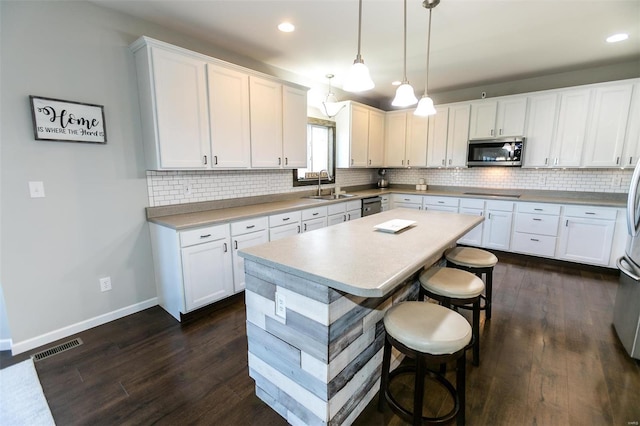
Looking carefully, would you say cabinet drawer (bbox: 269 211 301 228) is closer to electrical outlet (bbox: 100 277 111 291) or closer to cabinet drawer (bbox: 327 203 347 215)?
cabinet drawer (bbox: 327 203 347 215)

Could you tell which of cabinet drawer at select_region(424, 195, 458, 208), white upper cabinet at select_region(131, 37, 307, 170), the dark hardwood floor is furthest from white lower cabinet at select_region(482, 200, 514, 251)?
white upper cabinet at select_region(131, 37, 307, 170)

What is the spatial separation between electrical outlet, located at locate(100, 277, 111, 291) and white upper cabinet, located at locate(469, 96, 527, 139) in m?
5.16

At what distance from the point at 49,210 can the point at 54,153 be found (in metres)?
0.44

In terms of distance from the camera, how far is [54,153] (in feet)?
7.32

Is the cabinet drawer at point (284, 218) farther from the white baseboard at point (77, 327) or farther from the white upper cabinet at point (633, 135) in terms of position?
the white upper cabinet at point (633, 135)

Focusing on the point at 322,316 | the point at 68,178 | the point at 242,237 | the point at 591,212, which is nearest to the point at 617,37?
the point at 591,212

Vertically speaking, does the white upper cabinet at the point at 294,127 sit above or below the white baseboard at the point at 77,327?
above

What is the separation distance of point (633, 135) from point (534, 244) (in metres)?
1.71

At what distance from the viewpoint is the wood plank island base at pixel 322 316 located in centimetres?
133

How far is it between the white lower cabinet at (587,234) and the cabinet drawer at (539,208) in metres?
0.11

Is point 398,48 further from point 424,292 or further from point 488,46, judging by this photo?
point 424,292

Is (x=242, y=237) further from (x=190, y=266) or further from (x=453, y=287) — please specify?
(x=453, y=287)

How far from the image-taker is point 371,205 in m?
4.85

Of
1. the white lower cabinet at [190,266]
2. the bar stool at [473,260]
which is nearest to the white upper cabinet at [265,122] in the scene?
the white lower cabinet at [190,266]
